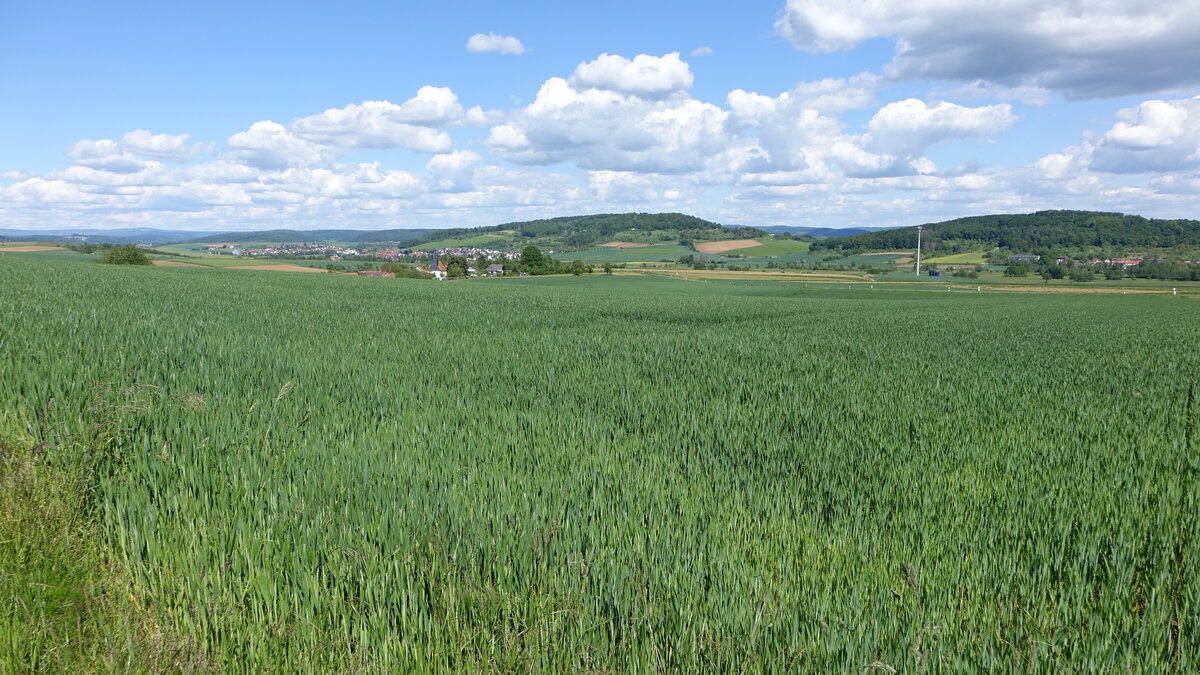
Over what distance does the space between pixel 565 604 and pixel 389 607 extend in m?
0.96

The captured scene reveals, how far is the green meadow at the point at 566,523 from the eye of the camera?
3564 mm

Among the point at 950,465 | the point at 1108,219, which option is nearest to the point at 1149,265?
the point at 1108,219

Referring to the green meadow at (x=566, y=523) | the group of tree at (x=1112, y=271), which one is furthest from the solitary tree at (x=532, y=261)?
the green meadow at (x=566, y=523)

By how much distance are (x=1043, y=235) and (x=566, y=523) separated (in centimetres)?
20329

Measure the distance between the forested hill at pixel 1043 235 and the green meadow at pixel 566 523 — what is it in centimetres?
17705

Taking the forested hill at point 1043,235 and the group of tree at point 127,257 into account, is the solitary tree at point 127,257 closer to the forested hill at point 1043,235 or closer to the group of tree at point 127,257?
the group of tree at point 127,257

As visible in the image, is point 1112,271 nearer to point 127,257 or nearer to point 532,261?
point 532,261

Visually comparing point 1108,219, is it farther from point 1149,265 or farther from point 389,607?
point 389,607

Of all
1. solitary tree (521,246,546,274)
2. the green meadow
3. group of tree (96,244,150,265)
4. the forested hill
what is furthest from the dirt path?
the green meadow

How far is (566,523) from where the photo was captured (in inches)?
185

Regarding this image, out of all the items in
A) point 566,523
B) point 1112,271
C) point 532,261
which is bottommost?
point 566,523

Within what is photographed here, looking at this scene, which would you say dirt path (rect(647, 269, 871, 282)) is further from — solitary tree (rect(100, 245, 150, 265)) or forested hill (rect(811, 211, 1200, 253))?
solitary tree (rect(100, 245, 150, 265))

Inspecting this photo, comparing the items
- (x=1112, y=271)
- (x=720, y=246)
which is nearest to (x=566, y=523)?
(x=1112, y=271)

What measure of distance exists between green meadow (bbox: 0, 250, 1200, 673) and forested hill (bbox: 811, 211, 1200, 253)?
177 metres
